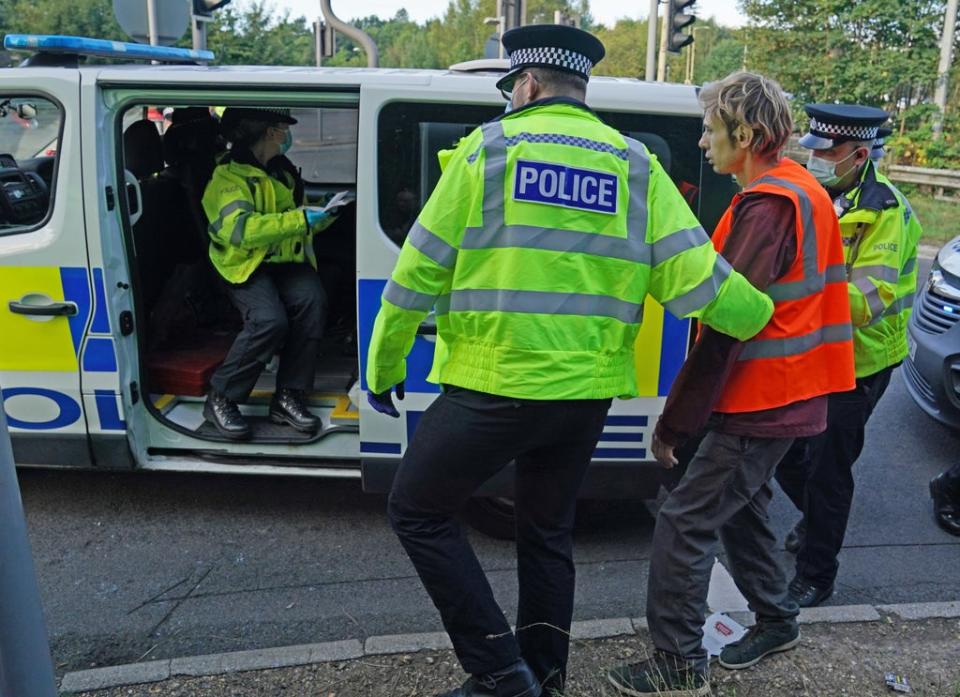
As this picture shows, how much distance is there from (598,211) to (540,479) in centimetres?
76

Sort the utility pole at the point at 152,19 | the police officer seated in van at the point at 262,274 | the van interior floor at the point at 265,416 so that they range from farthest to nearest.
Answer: the utility pole at the point at 152,19 → the police officer seated in van at the point at 262,274 → the van interior floor at the point at 265,416

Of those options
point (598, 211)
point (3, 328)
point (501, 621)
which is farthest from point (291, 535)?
point (598, 211)

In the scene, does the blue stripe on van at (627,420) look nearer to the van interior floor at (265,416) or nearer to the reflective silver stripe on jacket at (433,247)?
the van interior floor at (265,416)

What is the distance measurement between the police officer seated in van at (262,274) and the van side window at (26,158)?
2.31 feet

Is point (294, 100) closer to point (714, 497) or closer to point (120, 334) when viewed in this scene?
point (120, 334)

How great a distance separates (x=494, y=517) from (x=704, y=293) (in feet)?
6.19

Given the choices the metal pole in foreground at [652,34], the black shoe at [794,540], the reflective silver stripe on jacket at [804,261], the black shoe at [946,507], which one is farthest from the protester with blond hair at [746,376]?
the metal pole in foreground at [652,34]

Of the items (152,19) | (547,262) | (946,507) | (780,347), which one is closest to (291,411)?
(547,262)

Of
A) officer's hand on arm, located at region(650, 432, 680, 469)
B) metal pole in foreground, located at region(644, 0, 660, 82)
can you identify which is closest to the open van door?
officer's hand on arm, located at region(650, 432, 680, 469)

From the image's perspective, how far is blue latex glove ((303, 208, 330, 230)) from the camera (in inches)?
169

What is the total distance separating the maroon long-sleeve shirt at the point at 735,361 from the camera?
2455mm

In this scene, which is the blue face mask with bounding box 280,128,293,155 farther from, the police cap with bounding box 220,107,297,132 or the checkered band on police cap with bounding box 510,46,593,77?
the checkered band on police cap with bounding box 510,46,593,77

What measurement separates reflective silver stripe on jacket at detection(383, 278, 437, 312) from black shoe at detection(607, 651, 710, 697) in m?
1.34

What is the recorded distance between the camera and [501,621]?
2.54 m
